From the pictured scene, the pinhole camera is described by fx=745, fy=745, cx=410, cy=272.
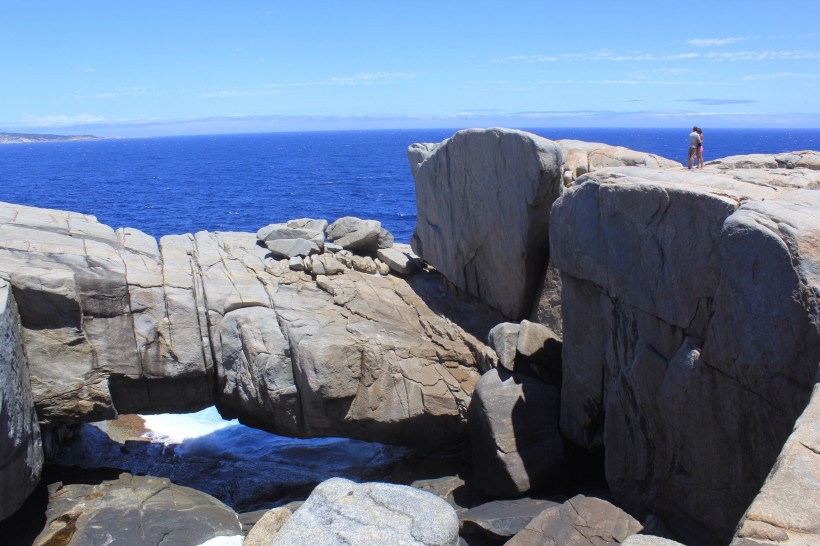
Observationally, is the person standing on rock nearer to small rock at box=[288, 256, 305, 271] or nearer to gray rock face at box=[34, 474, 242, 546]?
small rock at box=[288, 256, 305, 271]

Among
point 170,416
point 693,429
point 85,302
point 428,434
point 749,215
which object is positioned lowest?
point 170,416

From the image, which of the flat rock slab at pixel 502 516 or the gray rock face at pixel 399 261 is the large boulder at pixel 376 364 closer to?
the gray rock face at pixel 399 261

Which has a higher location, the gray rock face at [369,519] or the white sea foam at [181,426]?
the gray rock face at [369,519]

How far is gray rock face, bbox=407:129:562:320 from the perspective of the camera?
13727mm

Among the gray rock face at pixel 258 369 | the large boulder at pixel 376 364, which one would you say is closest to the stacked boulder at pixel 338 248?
the large boulder at pixel 376 364

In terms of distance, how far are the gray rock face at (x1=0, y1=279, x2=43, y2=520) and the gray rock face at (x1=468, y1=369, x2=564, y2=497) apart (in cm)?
742

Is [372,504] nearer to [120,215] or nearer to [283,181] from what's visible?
[120,215]

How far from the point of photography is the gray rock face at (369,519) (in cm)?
819

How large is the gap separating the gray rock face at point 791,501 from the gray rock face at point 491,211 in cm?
795

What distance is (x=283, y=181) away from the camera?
6912 centimetres

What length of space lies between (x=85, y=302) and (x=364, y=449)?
264 inches

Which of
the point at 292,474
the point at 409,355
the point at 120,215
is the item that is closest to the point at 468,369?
the point at 409,355

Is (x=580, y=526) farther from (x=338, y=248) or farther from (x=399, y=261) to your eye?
(x=338, y=248)

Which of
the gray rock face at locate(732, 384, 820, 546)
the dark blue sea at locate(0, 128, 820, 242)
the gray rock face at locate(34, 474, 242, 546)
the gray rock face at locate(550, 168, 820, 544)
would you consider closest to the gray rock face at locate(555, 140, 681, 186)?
the gray rock face at locate(550, 168, 820, 544)
